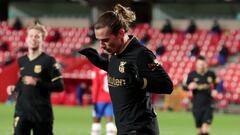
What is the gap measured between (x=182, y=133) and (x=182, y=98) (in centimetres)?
1065

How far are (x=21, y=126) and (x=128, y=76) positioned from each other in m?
3.28

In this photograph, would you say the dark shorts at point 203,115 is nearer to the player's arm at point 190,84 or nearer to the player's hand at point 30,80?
the player's arm at point 190,84

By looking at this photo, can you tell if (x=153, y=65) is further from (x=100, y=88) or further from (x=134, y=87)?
(x=100, y=88)

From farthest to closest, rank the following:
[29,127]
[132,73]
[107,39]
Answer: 1. [29,127]
2. [107,39]
3. [132,73]

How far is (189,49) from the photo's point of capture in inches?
1273

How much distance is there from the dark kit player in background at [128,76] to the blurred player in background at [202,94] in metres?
8.12

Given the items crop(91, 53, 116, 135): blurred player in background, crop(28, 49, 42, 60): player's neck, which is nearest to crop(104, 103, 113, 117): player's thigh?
crop(91, 53, 116, 135): blurred player in background

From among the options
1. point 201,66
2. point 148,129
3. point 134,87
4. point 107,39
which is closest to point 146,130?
point 148,129

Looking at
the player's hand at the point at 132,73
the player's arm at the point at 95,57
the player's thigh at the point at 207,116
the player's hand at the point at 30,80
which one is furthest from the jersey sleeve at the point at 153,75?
the player's thigh at the point at 207,116

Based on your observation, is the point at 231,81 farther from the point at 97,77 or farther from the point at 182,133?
the point at 97,77

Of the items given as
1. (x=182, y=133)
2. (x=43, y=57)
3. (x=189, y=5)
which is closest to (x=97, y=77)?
(x=182, y=133)

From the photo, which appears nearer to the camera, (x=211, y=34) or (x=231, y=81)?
(x=231, y=81)

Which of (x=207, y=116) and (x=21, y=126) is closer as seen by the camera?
(x=21, y=126)

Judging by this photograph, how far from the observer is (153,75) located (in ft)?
17.7
